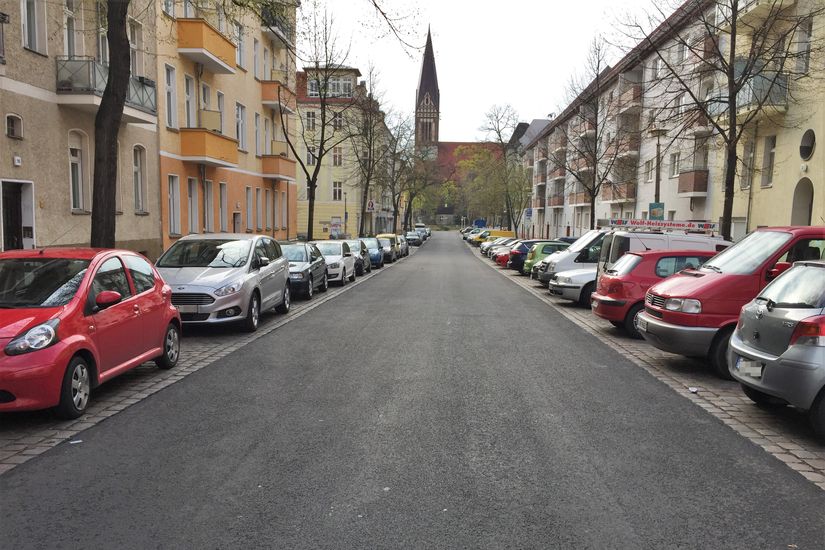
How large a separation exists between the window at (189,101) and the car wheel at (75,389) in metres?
19.7

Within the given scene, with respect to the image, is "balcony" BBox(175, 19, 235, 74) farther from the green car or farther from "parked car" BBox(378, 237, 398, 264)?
"parked car" BBox(378, 237, 398, 264)

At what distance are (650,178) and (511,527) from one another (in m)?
35.4

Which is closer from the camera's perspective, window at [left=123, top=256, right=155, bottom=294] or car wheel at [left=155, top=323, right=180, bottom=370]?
window at [left=123, top=256, right=155, bottom=294]

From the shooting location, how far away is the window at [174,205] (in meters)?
23.6

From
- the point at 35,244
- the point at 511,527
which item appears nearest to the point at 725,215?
the point at 511,527

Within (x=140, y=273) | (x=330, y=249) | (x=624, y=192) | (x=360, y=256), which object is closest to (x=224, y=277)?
(x=140, y=273)

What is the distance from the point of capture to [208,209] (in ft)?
88.7

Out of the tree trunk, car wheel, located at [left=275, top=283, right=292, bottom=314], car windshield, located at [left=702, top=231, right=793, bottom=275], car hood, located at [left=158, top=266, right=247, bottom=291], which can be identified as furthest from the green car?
the tree trunk

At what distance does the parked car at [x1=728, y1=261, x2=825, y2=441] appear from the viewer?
18.0ft

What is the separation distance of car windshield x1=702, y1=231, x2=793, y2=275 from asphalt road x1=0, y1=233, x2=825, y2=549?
5.93 ft

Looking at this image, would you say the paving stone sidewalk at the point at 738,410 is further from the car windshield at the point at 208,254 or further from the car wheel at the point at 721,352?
the car windshield at the point at 208,254

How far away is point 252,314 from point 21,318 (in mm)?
5657

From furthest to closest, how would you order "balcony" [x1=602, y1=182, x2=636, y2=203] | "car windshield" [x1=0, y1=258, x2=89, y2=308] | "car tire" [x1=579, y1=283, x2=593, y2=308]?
"balcony" [x1=602, y1=182, x2=636, y2=203], "car tire" [x1=579, y1=283, x2=593, y2=308], "car windshield" [x1=0, y1=258, x2=89, y2=308]

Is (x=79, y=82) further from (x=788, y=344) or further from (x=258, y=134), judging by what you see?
(x=258, y=134)
